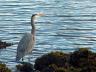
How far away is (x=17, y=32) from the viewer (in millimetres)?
21875

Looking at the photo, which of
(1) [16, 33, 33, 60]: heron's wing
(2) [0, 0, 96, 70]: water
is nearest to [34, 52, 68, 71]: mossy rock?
(1) [16, 33, 33, 60]: heron's wing

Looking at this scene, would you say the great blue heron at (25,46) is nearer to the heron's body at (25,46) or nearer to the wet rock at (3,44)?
the heron's body at (25,46)

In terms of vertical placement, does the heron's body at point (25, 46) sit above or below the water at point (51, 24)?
above

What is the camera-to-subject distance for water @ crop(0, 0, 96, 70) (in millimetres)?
18759

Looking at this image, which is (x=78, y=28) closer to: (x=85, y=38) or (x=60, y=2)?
(x=85, y=38)

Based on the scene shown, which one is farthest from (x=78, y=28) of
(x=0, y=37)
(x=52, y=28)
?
(x=0, y=37)

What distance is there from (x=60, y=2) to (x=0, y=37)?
1165cm

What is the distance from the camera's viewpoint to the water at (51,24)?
1876 centimetres

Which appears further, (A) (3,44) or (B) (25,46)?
(A) (3,44)

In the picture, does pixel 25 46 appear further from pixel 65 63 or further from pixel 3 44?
pixel 3 44

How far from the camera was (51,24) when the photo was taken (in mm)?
24016

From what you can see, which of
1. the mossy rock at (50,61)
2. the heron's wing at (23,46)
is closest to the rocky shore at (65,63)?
the mossy rock at (50,61)

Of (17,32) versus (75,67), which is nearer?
(75,67)

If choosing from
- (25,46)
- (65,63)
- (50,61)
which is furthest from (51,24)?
(65,63)
